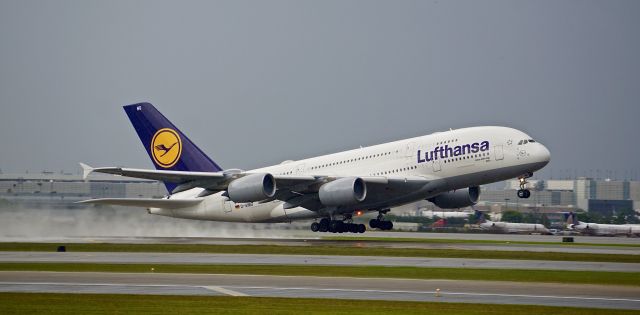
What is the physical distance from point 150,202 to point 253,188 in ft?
34.4

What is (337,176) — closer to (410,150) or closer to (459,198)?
(410,150)

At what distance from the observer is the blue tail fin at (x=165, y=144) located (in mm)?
61844

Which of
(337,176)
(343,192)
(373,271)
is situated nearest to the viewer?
(373,271)

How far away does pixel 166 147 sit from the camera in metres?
62.2

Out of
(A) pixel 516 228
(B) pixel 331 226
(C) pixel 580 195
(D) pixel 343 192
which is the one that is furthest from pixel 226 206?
(C) pixel 580 195

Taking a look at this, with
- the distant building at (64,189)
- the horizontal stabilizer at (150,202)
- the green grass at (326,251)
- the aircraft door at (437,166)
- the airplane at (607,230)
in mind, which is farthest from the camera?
the airplane at (607,230)

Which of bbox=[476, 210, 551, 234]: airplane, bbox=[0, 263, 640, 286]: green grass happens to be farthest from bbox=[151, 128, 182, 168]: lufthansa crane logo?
bbox=[476, 210, 551, 234]: airplane

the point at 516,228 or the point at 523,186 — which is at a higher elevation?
the point at 523,186

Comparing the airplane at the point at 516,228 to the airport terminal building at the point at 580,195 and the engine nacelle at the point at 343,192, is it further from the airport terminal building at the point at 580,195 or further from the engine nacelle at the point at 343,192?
the airport terminal building at the point at 580,195

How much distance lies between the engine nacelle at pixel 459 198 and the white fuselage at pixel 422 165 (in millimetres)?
4693

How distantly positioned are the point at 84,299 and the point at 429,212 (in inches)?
3330

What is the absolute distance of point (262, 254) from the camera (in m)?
43.9

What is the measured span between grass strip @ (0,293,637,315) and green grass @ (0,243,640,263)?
18451 mm

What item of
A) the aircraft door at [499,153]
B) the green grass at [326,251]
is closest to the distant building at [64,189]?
the green grass at [326,251]
